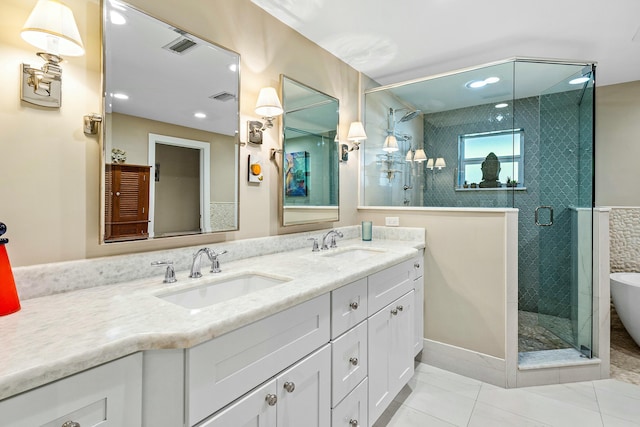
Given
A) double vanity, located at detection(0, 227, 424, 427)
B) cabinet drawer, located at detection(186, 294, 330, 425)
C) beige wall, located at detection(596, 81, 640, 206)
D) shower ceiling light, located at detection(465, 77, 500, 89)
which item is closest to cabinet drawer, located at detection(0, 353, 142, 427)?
double vanity, located at detection(0, 227, 424, 427)

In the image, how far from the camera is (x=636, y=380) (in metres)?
2.16

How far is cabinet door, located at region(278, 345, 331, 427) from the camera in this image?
1.03 metres

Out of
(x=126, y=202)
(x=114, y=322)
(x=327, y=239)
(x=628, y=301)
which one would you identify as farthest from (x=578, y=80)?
(x=114, y=322)

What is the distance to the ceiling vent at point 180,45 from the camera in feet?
4.61

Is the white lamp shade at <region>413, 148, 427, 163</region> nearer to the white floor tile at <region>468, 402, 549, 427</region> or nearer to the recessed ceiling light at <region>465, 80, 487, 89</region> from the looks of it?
the recessed ceiling light at <region>465, 80, 487, 89</region>

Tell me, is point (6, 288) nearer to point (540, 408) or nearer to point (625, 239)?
point (540, 408)

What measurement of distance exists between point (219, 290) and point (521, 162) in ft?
9.20

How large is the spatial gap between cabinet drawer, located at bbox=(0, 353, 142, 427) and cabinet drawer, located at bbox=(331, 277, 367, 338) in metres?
0.73

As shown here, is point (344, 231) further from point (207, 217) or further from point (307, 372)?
point (307, 372)

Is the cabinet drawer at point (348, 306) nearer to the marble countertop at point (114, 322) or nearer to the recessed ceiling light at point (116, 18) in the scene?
the marble countertop at point (114, 322)

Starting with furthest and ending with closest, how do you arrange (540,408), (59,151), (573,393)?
(573,393)
(540,408)
(59,151)

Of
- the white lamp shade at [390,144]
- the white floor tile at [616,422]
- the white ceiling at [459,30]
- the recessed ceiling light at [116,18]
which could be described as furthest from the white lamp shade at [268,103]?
the white floor tile at [616,422]

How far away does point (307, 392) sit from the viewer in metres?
1.13

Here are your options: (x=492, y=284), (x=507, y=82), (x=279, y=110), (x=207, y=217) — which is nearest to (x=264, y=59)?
(x=279, y=110)
